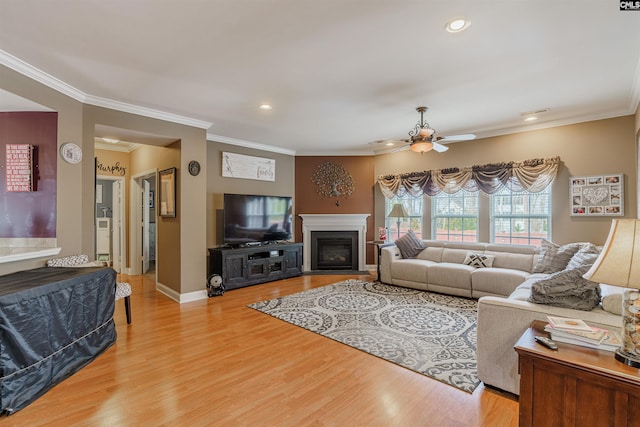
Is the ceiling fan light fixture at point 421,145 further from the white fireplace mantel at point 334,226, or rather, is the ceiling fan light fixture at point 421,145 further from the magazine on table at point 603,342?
the white fireplace mantel at point 334,226

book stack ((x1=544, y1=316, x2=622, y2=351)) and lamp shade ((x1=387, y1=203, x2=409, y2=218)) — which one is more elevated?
lamp shade ((x1=387, y1=203, x2=409, y2=218))

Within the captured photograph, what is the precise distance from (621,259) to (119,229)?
23.8ft

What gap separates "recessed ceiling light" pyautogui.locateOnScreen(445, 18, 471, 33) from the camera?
6.91 feet

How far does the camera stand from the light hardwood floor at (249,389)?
6.24 feet

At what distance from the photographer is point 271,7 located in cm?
197

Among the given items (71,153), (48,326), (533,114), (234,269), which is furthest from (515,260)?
(71,153)

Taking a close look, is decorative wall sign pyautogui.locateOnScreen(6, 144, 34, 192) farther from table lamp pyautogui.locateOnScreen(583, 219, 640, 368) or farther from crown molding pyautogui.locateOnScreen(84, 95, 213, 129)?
table lamp pyautogui.locateOnScreen(583, 219, 640, 368)

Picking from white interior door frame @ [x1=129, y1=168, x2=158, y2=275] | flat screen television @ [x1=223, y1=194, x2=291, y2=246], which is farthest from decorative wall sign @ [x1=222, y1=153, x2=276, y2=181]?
white interior door frame @ [x1=129, y1=168, x2=158, y2=275]

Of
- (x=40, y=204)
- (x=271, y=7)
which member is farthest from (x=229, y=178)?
(x=271, y=7)

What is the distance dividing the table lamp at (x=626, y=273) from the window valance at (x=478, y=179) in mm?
3667

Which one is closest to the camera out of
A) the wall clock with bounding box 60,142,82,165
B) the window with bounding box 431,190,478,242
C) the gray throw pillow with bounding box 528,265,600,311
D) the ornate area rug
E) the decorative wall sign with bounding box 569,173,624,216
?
the gray throw pillow with bounding box 528,265,600,311

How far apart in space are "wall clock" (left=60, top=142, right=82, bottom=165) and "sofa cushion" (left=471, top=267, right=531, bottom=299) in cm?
527

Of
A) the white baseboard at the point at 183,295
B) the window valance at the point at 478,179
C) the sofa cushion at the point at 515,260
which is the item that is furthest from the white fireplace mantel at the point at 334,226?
the sofa cushion at the point at 515,260

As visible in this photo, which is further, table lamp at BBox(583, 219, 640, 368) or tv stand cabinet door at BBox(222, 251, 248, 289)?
tv stand cabinet door at BBox(222, 251, 248, 289)
